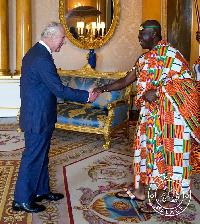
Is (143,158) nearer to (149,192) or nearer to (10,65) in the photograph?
(149,192)

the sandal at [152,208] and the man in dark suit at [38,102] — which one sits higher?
the man in dark suit at [38,102]

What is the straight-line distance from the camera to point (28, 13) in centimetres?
787

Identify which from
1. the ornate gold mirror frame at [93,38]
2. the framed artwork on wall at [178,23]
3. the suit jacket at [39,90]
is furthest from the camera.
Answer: the ornate gold mirror frame at [93,38]

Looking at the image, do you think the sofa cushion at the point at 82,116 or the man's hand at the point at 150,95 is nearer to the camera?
the man's hand at the point at 150,95

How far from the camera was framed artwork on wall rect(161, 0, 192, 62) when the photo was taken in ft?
21.8

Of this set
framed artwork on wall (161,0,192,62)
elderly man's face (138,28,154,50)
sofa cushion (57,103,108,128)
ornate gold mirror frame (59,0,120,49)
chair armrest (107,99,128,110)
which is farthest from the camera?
ornate gold mirror frame (59,0,120,49)

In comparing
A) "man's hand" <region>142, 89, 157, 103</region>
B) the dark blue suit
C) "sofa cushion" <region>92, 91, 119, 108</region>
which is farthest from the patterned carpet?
"man's hand" <region>142, 89, 157, 103</region>

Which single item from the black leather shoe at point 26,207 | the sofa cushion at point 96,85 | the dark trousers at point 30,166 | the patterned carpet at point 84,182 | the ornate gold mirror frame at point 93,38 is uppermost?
the ornate gold mirror frame at point 93,38

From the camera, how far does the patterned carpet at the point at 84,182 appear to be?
280 cm

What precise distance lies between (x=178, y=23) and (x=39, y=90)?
506cm

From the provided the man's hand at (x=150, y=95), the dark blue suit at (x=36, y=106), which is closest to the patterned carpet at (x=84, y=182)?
the dark blue suit at (x=36, y=106)

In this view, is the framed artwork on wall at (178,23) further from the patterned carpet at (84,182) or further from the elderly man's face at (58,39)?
the elderly man's face at (58,39)

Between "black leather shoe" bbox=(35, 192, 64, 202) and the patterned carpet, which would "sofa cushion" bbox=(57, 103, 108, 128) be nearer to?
the patterned carpet

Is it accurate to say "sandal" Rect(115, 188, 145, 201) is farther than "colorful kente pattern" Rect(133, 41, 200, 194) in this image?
Yes
